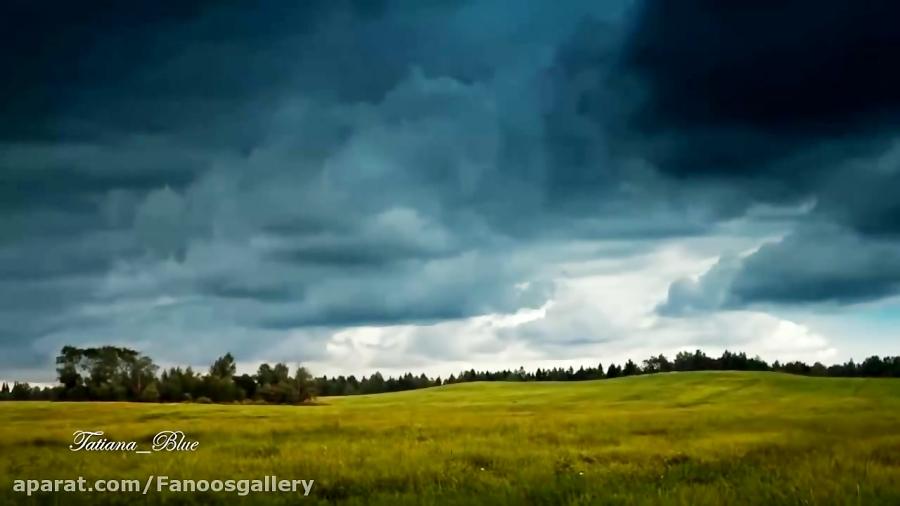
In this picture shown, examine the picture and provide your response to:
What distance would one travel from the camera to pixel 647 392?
79688 mm

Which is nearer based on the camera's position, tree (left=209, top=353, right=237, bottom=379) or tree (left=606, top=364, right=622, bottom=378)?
tree (left=209, top=353, right=237, bottom=379)

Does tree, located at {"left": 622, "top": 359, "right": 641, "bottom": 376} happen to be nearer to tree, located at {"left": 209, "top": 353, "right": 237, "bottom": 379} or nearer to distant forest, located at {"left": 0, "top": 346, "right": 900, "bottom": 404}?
distant forest, located at {"left": 0, "top": 346, "right": 900, "bottom": 404}

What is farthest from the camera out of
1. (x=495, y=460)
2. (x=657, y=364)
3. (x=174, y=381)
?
(x=657, y=364)

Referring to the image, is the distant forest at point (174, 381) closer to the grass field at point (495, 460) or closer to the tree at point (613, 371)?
the grass field at point (495, 460)

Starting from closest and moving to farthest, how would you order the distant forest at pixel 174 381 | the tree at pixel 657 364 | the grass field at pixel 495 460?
the grass field at pixel 495 460
the distant forest at pixel 174 381
the tree at pixel 657 364

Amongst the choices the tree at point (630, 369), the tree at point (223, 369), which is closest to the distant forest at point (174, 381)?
the tree at point (223, 369)

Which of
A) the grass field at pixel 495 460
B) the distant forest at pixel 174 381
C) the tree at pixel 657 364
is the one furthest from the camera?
the tree at pixel 657 364

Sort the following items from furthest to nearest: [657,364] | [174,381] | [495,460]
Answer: [657,364] → [174,381] → [495,460]

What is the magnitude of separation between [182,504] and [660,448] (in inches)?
520

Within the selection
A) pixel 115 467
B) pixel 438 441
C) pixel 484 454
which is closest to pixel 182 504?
pixel 115 467

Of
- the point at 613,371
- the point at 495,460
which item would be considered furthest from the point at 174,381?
the point at 613,371

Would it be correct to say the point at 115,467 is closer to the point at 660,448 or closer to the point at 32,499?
the point at 32,499

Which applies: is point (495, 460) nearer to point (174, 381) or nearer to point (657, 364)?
point (174, 381)

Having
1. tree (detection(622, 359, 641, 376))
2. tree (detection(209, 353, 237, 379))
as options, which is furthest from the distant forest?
tree (detection(622, 359, 641, 376))
